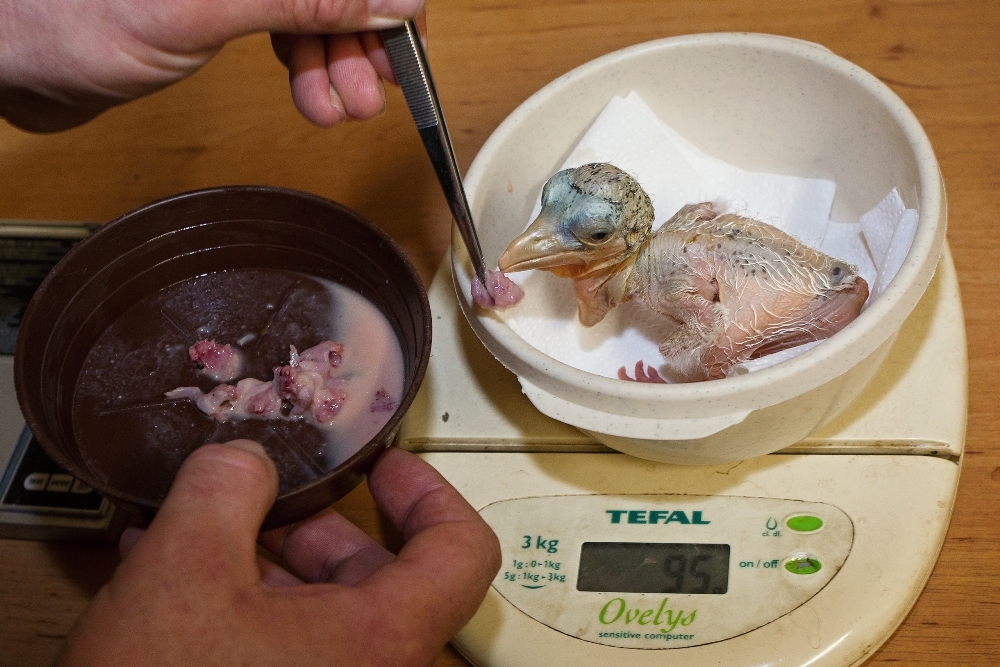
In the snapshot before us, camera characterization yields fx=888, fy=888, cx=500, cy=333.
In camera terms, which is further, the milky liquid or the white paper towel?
the white paper towel

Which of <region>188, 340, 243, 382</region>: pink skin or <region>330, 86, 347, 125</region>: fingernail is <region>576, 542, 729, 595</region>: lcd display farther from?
<region>330, 86, 347, 125</region>: fingernail

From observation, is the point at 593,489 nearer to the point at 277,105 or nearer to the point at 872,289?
the point at 872,289

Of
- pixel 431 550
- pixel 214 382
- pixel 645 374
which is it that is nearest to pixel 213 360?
pixel 214 382

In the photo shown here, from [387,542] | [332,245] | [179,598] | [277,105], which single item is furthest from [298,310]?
[277,105]

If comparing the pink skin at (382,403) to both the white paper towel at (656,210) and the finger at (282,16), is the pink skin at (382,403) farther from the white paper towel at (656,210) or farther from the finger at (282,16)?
the finger at (282,16)

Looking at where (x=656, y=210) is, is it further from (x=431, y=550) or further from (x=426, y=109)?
(x=431, y=550)

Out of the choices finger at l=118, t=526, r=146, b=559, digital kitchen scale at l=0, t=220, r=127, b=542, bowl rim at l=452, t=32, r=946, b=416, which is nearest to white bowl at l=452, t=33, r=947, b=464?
bowl rim at l=452, t=32, r=946, b=416
